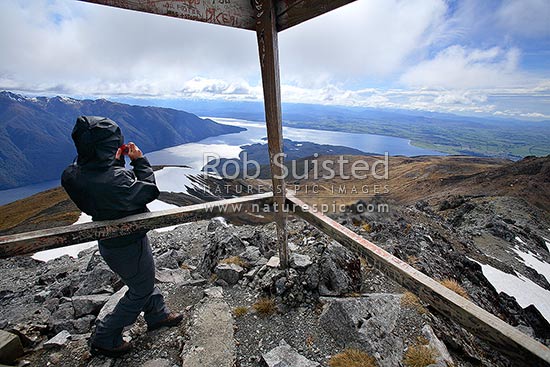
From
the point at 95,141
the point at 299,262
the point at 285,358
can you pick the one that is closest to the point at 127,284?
the point at 95,141

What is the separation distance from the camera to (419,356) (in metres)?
4.02

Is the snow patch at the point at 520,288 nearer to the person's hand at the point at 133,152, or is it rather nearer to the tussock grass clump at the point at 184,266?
the tussock grass clump at the point at 184,266

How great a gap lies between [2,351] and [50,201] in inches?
2571

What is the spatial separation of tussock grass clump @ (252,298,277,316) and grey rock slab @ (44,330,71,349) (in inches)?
124

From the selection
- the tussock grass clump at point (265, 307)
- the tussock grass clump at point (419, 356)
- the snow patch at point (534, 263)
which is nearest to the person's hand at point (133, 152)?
the tussock grass clump at point (265, 307)

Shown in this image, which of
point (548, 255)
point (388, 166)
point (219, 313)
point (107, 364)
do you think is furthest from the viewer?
point (388, 166)

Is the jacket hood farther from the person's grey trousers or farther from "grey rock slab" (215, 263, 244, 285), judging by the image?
"grey rock slab" (215, 263, 244, 285)

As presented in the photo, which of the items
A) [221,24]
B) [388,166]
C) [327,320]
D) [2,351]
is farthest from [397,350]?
[388,166]

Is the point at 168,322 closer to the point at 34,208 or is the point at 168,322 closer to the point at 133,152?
the point at 133,152

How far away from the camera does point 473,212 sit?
23.3 meters

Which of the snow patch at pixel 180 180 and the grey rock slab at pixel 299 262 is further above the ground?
the grey rock slab at pixel 299 262

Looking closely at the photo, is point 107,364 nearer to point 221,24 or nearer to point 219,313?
point 219,313

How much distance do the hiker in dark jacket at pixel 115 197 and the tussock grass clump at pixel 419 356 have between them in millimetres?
4045

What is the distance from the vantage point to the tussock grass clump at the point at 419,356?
394 cm
